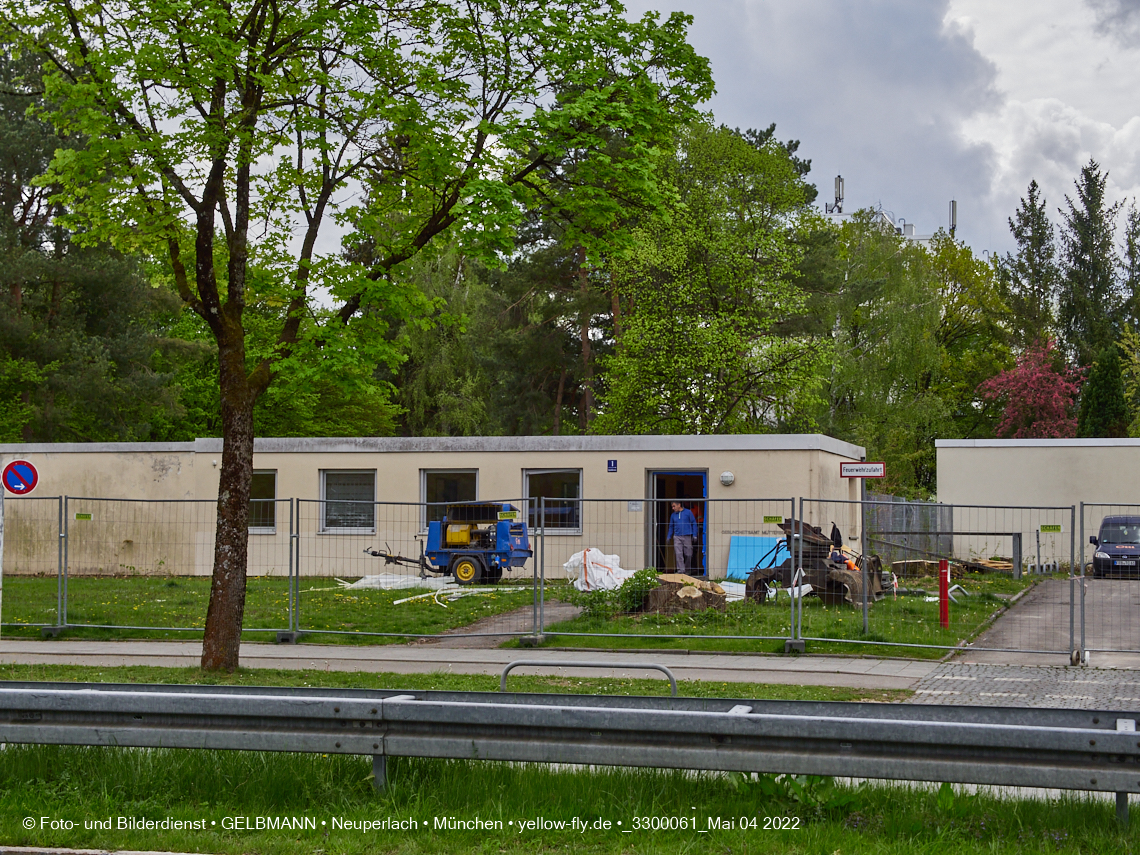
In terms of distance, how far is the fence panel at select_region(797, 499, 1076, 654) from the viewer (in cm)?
1510

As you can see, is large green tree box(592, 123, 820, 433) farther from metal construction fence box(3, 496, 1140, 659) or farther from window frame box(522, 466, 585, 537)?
window frame box(522, 466, 585, 537)

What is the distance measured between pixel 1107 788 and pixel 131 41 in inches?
454

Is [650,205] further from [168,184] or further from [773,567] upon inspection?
[773,567]

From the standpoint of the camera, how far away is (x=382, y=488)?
26.1 meters

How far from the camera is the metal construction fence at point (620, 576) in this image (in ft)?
50.9

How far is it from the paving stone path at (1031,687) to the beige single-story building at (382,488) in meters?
10.5

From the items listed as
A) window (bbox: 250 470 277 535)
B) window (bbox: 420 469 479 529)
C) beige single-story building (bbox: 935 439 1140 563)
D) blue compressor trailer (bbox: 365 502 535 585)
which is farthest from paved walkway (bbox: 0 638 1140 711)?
beige single-story building (bbox: 935 439 1140 563)

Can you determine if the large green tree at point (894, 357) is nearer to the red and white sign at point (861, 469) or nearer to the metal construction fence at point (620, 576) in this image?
Answer: the metal construction fence at point (620, 576)

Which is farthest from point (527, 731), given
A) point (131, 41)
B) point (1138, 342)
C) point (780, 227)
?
point (1138, 342)

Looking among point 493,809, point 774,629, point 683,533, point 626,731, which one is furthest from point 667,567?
point 626,731

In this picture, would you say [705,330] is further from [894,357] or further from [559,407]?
[894,357]

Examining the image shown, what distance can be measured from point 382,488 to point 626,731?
20.9 metres

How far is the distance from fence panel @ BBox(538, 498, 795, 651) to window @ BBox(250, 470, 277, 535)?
21.0 feet

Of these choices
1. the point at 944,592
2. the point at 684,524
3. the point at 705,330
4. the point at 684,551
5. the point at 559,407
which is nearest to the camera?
the point at 944,592
